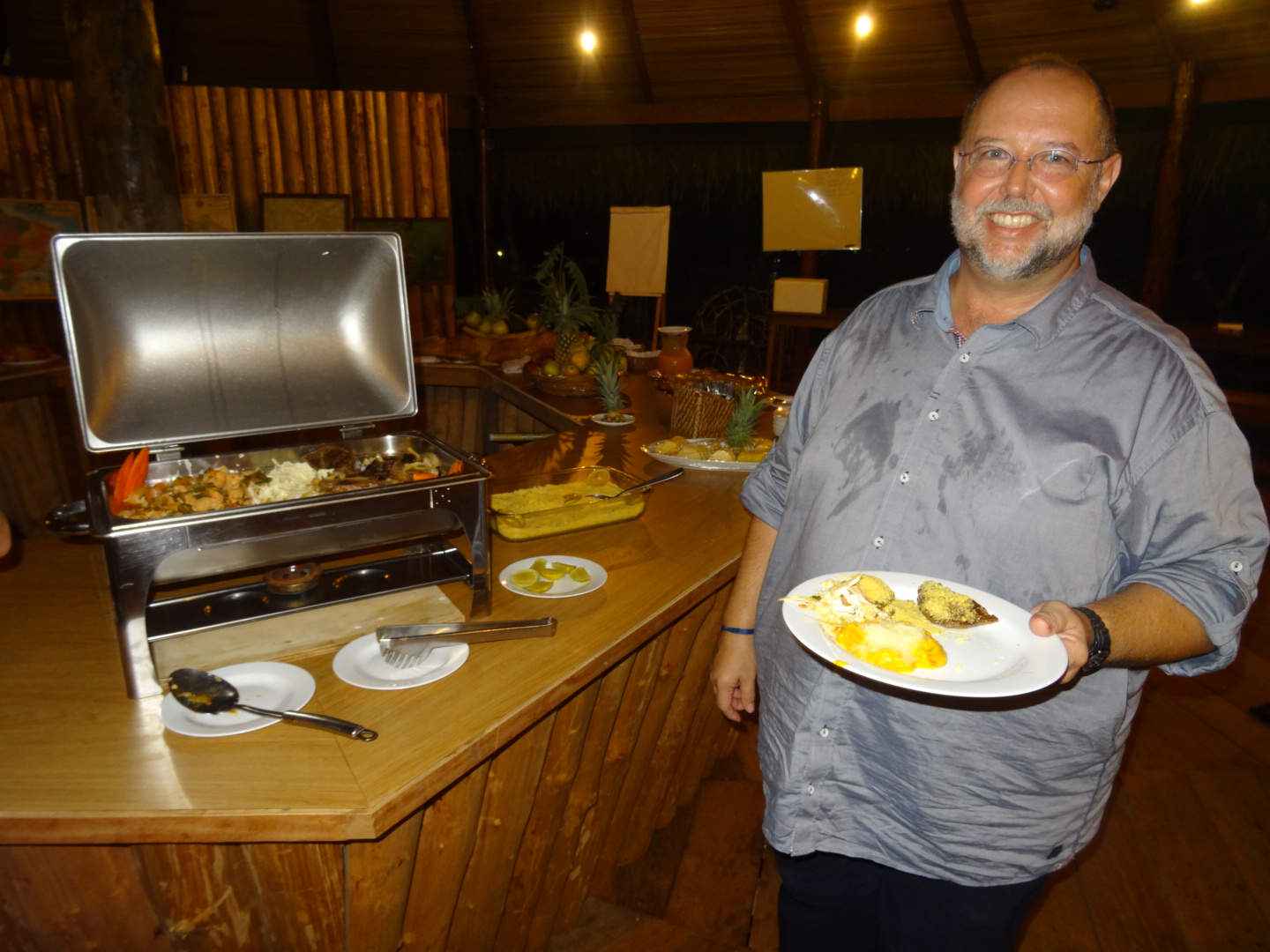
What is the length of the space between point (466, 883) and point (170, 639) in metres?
0.77

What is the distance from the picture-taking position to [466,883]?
1.60 metres

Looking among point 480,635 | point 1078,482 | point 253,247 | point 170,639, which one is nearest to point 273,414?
point 253,247

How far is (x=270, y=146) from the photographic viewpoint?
6641 mm

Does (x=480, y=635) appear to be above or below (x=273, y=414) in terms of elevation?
below

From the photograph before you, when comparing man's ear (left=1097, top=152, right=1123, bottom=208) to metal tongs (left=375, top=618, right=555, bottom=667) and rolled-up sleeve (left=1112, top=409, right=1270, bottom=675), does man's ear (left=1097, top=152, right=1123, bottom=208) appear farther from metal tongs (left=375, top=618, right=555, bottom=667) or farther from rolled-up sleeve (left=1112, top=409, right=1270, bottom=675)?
metal tongs (left=375, top=618, right=555, bottom=667)

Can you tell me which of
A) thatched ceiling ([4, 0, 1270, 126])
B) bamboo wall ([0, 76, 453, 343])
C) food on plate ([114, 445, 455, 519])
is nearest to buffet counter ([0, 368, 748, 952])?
food on plate ([114, 445, 455, 519])

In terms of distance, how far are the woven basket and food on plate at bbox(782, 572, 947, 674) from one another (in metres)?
1.72

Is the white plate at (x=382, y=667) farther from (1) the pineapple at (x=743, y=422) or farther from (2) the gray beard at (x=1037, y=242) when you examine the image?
(1) the pineapple at (x=743, y=422)

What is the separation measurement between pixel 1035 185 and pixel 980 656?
774 millimetres

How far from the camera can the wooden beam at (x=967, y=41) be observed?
17.8ft

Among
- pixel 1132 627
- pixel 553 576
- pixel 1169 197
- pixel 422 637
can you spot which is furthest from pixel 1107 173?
pixel 1169 197

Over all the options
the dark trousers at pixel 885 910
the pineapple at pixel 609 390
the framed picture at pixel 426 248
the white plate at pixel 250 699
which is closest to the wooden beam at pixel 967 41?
the pineapple at pixel 609 390

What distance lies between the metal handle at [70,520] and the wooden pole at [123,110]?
2.37 metres

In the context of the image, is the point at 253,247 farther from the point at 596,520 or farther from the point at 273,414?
the point at 596,520
